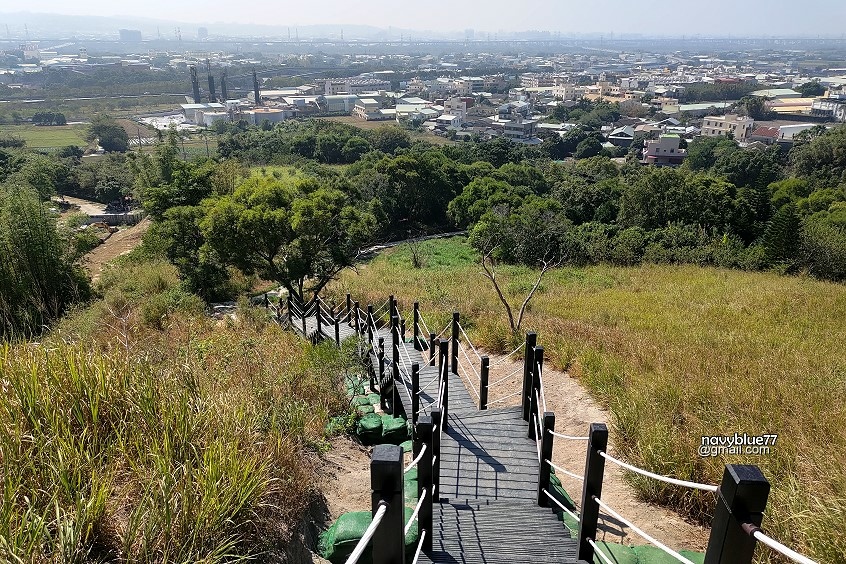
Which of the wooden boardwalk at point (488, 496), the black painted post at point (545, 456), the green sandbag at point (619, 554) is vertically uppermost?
the black painted post at point (545, 456)

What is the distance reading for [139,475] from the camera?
2.62 metres

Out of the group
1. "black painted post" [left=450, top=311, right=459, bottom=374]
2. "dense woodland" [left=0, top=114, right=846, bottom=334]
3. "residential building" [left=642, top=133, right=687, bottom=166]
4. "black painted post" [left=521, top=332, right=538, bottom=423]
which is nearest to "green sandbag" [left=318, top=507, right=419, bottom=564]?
"black painted post" [left=521, top=332, right=538, bottom=423]

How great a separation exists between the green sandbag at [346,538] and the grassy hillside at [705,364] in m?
2.15

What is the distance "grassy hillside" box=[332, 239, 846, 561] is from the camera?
354 centimetres

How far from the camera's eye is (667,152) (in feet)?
194

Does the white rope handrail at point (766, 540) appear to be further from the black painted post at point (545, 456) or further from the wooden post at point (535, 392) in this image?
the wooden post at point (535, 392)

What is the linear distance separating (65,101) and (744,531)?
119501 mm

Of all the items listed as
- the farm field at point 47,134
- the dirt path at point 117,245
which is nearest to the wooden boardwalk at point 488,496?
the dirt path at point 117,245

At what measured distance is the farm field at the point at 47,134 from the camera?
59.7m

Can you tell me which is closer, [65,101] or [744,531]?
[744,531]

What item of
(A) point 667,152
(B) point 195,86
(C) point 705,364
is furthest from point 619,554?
(B) point 195,86

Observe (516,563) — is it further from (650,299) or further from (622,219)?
(622,219)

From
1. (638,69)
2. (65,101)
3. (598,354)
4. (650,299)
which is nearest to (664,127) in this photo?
(650,299)

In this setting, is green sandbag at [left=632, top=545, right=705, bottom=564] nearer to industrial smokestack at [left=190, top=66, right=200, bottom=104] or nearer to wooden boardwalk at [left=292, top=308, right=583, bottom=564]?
wooden boardwalk at [left=292, top=308, right=583, bottom=564]
